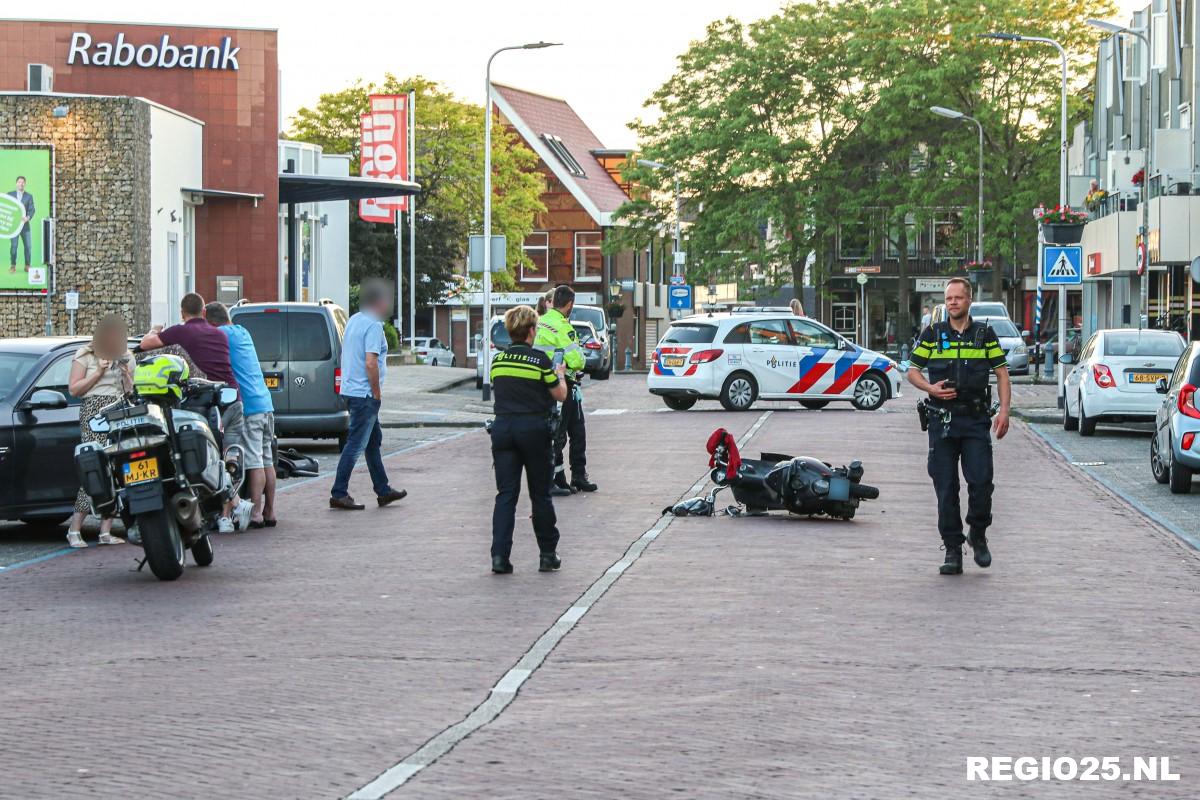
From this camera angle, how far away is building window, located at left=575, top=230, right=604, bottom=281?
86875mm

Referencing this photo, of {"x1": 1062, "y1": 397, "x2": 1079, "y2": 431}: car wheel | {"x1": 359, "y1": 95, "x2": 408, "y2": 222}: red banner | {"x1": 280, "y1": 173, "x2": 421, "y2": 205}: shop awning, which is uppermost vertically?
{"x1": 359, "y1": 95, "x2": 408, "y2": 222}: red banner

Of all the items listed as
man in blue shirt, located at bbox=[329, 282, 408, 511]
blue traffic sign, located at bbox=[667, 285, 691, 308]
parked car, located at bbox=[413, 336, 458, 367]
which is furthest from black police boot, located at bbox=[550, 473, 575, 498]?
parked car, located at bbox=[413, 336, 458, 367]

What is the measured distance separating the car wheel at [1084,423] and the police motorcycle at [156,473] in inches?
655

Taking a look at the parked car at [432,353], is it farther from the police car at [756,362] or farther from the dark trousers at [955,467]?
the dark trousers at [955,467]

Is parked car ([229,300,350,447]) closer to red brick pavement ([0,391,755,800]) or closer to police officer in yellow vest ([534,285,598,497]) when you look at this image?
police officer in yellow vest ([534,285,598,497])

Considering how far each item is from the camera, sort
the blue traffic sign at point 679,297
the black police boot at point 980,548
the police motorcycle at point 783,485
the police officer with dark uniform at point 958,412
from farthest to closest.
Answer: the blue traffic sign at point 679,297 → the police motorcycle at point 783,485 → the black police boot at point 980,548 → the police officer with dark uniform at point 958,412

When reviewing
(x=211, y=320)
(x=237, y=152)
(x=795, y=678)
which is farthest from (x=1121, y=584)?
(x=237, y=152)

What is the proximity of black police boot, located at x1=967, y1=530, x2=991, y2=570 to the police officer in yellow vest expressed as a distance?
466 centimetres

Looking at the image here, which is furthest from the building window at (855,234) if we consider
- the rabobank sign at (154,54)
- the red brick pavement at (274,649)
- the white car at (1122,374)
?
the red brick pavement at (274,649)

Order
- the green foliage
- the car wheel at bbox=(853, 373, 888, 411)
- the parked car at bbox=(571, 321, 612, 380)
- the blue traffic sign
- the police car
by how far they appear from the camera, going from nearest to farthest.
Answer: the police car
the car wheel at bbox=(853, 373, 888, 411)
the parked car at bbox=(571, 321, 612, 380)
the blue traffic sign
the green foliage

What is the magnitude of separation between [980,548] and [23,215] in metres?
28.8

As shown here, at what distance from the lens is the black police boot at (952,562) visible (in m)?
12.1

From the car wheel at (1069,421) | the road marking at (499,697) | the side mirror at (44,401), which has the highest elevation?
the side mirror at (44,401)

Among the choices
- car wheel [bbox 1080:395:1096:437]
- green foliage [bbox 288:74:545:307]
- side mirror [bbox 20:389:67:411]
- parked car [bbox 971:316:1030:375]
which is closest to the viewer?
side mirror [bbox 20:389:67:411]
